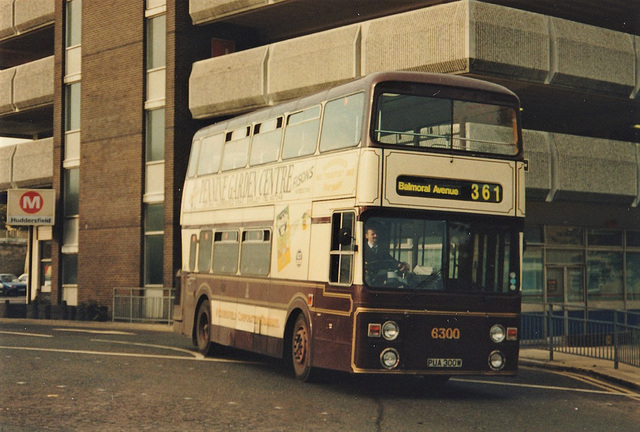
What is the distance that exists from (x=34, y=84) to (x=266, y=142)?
25.9 m

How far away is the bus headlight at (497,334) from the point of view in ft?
44.1

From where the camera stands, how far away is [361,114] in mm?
13320

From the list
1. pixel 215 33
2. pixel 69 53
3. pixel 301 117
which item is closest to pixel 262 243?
pixel 301 117

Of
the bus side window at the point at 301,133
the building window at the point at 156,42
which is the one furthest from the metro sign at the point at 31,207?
the bus side window at the point at 301,133

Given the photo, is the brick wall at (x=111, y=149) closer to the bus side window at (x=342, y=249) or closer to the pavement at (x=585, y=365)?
the pavement at (x=585, y=365)

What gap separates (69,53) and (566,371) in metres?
25.3

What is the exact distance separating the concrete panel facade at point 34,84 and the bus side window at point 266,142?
78.9 ft

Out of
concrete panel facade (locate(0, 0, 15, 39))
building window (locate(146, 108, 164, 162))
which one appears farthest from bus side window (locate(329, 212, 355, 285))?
concrete panel facade (locate(0, 0, 15, 39))

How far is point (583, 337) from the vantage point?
19.4 metres

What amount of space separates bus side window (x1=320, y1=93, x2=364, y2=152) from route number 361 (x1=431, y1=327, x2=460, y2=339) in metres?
2.61

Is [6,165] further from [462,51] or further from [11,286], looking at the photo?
[11,286]

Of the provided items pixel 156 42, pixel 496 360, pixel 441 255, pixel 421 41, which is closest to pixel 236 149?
pixel 441 255

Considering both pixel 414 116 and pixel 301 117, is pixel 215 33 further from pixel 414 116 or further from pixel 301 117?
pixel 414 116

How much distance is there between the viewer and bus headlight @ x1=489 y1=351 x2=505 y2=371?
43.9ft
